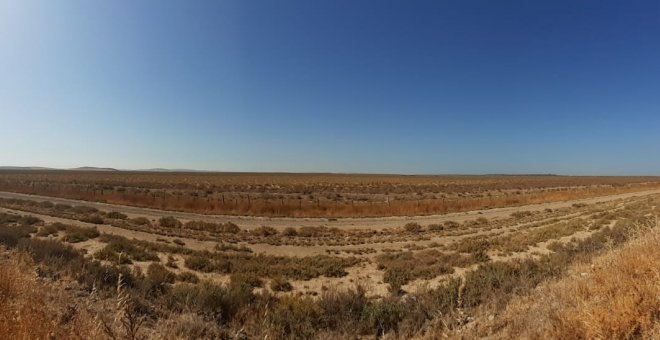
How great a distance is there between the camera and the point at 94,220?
2377 cm

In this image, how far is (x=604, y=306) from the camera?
4.24 metres

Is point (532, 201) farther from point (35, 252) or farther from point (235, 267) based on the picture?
point (35, 252)

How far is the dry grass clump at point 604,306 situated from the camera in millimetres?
3820

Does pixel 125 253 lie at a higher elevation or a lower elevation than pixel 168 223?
higher

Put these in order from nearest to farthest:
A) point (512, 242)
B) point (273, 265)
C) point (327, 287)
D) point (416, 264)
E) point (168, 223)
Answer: point (327, 287) → point (416, 264) → point (273, 265) → point (512, 242) → point (168, 223)

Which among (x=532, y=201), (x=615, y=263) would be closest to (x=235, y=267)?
(x=615, y=263)

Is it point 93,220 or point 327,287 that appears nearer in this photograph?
point 327,287

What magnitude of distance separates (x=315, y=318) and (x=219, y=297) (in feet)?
6.31

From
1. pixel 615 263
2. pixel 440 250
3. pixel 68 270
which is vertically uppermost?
pixel 615 263

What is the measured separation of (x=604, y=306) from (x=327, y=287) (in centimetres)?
793

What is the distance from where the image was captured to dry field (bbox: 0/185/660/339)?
422cm

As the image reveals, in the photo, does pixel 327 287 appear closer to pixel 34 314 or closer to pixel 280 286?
pixel 280 286

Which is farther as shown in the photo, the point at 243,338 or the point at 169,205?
the point at 169,205

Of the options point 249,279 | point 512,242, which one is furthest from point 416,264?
point 512,242
